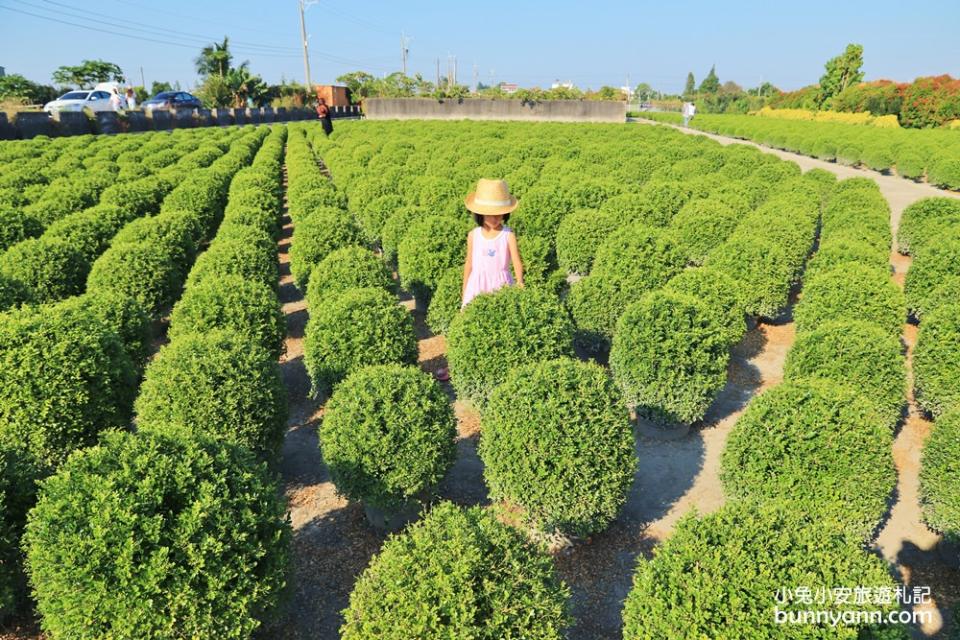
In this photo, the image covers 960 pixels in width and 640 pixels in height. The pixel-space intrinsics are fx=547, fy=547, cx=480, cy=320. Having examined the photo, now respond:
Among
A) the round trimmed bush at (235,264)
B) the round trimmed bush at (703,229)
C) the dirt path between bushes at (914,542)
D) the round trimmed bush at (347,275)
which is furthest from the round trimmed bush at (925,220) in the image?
the round trimmed bush at (235,264)

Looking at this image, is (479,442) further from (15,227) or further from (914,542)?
(15,227)

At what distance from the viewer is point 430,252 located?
9.84 metres

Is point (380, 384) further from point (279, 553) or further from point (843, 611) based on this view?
point (843, 611)

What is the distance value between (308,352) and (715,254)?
285 inches

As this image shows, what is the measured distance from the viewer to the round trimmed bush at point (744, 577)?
10.0 ft

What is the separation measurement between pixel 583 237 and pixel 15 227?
42.8ft

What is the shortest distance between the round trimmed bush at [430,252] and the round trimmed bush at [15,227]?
375 inches

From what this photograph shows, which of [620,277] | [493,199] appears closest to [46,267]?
[493,199]

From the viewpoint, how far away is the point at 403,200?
13891mm

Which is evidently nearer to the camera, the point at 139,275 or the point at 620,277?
the point at 620,277

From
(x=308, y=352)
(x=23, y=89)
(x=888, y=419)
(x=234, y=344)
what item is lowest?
(x=888, y=419)

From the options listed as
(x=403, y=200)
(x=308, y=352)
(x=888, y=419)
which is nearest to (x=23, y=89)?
(x=403, y=200)

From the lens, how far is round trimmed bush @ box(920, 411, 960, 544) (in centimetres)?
466

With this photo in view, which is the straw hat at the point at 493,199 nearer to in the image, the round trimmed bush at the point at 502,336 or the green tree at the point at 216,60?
the round trimmed bush at the point at 502,336
